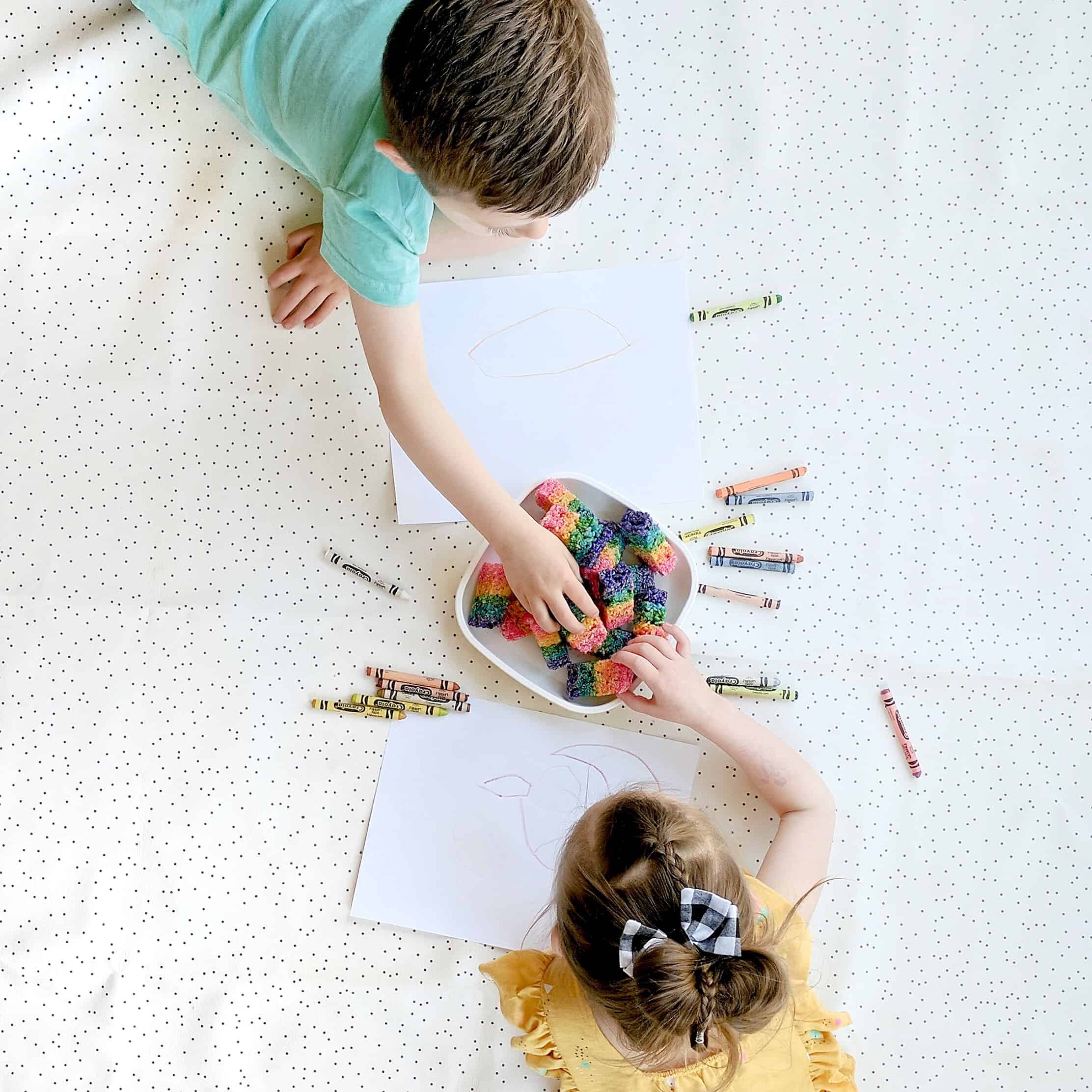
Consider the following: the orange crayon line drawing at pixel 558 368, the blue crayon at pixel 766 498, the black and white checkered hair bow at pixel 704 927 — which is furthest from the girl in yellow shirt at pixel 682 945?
the orange crayon line drawing at pixel 558 368

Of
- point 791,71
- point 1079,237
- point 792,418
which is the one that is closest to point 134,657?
point 792,418

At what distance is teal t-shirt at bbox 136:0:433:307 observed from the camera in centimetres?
63

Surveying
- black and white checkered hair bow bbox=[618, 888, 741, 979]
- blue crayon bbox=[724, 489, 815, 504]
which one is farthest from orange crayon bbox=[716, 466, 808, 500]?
black and white checkered hair bow bbox=[618, 888, 741, 979]

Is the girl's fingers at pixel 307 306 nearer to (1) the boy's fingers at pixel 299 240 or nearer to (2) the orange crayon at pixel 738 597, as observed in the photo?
(1) the boy's fingers at pixel 299 240

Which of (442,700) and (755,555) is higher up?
(755,555)

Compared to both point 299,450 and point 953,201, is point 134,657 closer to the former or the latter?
point 299,450

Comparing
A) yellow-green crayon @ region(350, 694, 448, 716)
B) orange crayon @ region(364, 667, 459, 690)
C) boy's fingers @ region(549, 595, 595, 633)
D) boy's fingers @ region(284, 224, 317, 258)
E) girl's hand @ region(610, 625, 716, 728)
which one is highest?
boy's fingers @ region(284, 224, 317, 258)

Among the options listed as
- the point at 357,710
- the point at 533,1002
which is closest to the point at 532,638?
the point at 357,710

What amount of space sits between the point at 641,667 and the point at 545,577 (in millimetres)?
109

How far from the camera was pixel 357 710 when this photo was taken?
0.81 metres

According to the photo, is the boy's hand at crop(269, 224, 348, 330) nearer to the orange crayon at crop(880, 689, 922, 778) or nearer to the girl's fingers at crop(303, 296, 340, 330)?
the girl's fingers at crop(303, 296, 340, 330)

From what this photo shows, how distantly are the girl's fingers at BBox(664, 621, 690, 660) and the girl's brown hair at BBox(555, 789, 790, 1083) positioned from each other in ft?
0.59

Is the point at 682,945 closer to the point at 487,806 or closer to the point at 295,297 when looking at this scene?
the point at 487,806

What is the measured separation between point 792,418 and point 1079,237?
1.08 ft
